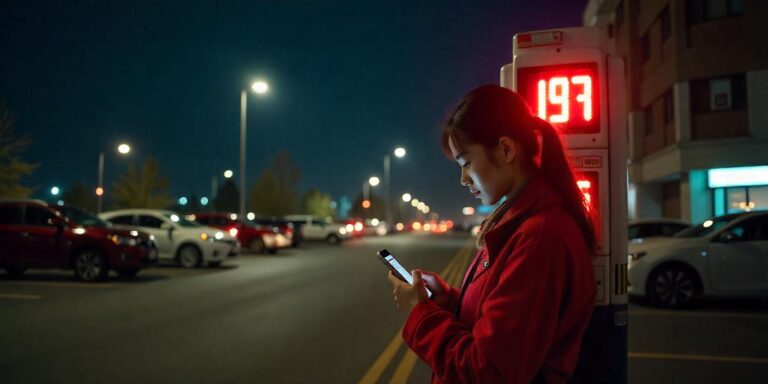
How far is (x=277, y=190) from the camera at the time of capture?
241 ft

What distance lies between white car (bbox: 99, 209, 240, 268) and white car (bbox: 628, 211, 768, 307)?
517 inches

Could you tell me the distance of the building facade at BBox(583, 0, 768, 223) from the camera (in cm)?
1669

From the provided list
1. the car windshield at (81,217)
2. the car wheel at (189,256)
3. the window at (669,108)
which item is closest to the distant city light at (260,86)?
the car wheel at (189,256)

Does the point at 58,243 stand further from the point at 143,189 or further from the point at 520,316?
the point at 143,189

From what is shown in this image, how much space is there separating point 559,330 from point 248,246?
2572cm

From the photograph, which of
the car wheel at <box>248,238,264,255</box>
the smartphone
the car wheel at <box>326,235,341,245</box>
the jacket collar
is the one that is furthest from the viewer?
the car wheel at <box>326,235,341,245</box>

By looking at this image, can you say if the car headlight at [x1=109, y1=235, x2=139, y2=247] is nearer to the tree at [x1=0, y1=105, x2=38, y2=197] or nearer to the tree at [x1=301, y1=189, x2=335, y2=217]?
the tree at [x1=0, y1=105, x2=38, y2=197]

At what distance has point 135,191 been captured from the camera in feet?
177

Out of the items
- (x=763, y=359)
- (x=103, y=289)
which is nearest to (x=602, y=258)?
(x=763, y=359)

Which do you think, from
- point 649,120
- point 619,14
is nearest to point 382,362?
point 649,120

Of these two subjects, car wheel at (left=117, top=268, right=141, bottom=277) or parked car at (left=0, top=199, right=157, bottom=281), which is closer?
parked car at (left=0, top=199, right=157, bottom=281)

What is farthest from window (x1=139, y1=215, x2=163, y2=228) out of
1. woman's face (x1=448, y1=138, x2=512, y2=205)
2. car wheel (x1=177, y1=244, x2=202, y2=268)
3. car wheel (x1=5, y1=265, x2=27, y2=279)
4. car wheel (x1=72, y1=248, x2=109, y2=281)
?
woman's face (x1=448, y1=138, x2=512, y2=205)

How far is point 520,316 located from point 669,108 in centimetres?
2668

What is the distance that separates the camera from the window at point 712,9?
19453 millimetres
